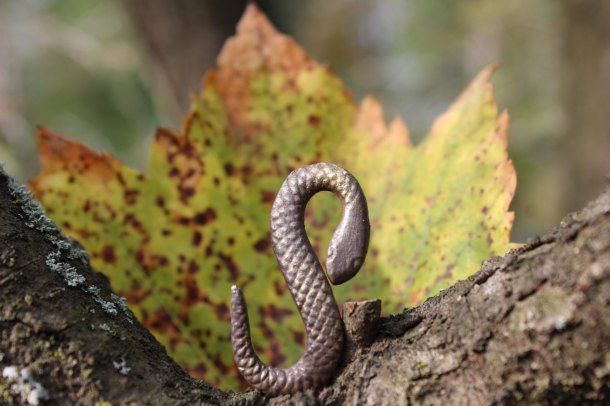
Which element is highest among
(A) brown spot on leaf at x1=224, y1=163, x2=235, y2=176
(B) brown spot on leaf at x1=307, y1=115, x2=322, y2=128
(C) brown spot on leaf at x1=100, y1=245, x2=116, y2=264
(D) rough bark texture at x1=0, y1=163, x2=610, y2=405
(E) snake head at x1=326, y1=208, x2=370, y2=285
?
(B) brown spot on leaf at x1=307, y1=115, x2=322, y2=128

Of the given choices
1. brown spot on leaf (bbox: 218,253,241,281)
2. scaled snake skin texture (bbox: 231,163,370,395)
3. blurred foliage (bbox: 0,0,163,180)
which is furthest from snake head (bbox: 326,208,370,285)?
blurred foliage (bbox: 0,0,163,180)

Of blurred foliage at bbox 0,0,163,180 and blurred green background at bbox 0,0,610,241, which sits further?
blurred foliage at bbox 0,0,163,180

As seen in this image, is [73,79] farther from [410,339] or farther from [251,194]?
[410,339]

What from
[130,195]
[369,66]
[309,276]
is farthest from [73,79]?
[309,276]

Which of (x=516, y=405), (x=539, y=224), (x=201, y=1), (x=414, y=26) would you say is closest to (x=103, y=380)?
(x=516, y=405)

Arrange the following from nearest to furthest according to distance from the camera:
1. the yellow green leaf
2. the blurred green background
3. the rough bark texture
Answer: the rough bark texture, the yellow green leaf, the blurred green background

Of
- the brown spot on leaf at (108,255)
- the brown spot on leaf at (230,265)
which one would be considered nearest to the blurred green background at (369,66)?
the brown spot on leaf at (108,255)

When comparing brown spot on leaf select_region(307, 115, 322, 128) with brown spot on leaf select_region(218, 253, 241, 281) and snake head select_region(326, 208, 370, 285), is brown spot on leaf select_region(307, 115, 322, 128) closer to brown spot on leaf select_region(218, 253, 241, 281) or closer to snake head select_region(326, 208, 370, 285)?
brown spot on leaf select_region(218, 253, 241, 281)

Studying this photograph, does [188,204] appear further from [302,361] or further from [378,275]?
[302,361]
